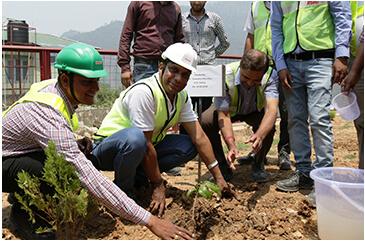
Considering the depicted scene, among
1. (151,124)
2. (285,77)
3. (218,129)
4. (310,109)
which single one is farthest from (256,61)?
(151,124)

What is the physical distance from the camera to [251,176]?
3.86 m

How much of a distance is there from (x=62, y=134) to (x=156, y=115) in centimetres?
88

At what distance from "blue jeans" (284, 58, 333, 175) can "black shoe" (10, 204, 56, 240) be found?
1.98m

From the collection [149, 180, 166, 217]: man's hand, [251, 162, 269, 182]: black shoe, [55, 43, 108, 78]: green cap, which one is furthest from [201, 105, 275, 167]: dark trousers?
[55, 43, 108, 78]: green cap

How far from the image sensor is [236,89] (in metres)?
3.64

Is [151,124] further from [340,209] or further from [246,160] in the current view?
[246,160]

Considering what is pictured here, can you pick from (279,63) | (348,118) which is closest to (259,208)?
(348,118)

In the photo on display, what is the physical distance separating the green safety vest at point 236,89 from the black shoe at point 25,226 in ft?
6.27

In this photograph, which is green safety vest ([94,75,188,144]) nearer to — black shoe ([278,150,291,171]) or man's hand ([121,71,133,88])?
man's hand ([121,71,133,88])

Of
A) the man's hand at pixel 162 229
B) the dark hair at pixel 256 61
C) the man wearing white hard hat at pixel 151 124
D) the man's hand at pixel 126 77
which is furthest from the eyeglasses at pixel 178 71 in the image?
the man's hand at pixel 126 77

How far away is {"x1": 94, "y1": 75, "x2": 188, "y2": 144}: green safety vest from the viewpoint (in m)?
2.94

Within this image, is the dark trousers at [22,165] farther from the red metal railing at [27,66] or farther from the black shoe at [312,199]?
the red metal railing at [27,66]

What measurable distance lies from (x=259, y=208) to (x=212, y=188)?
580mm

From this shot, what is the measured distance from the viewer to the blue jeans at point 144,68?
14.6 feet
